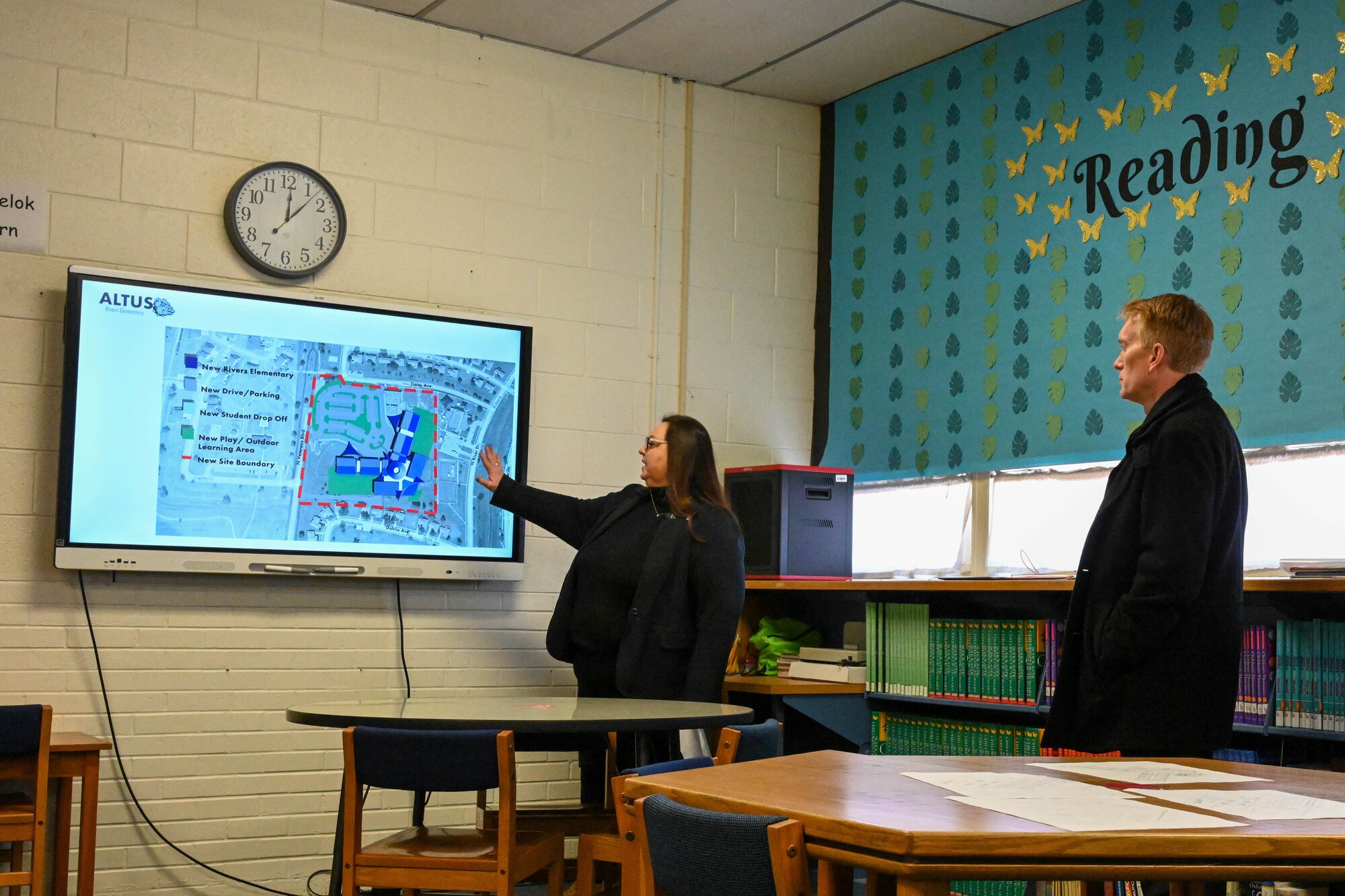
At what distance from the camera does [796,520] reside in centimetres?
491

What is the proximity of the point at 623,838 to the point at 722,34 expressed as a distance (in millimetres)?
3688

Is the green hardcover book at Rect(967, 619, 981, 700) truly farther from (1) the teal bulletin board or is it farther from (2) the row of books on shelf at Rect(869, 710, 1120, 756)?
(1) the teal bulletin board

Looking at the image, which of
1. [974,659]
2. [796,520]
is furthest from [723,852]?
[796,520]

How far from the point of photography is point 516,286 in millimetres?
4902

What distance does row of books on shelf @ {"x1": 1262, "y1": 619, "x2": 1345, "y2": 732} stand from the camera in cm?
312

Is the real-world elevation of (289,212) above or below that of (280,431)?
above

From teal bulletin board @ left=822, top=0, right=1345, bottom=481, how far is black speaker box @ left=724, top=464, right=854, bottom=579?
0.30 metres

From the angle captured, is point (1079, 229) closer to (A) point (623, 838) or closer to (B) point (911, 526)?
(B) point (911, 526)

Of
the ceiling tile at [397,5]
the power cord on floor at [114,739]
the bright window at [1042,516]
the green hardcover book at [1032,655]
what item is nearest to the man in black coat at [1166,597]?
the green hardcover book at [1032,655]

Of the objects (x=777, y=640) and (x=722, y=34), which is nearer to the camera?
(x=722, y=34)

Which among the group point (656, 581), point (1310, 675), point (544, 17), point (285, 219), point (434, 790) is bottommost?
point (434, 790)

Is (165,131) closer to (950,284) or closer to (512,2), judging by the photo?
(512,2)

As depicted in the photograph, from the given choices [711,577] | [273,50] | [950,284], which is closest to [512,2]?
A: [273,50]

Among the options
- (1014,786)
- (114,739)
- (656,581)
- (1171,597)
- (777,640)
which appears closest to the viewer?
(1014,786)
